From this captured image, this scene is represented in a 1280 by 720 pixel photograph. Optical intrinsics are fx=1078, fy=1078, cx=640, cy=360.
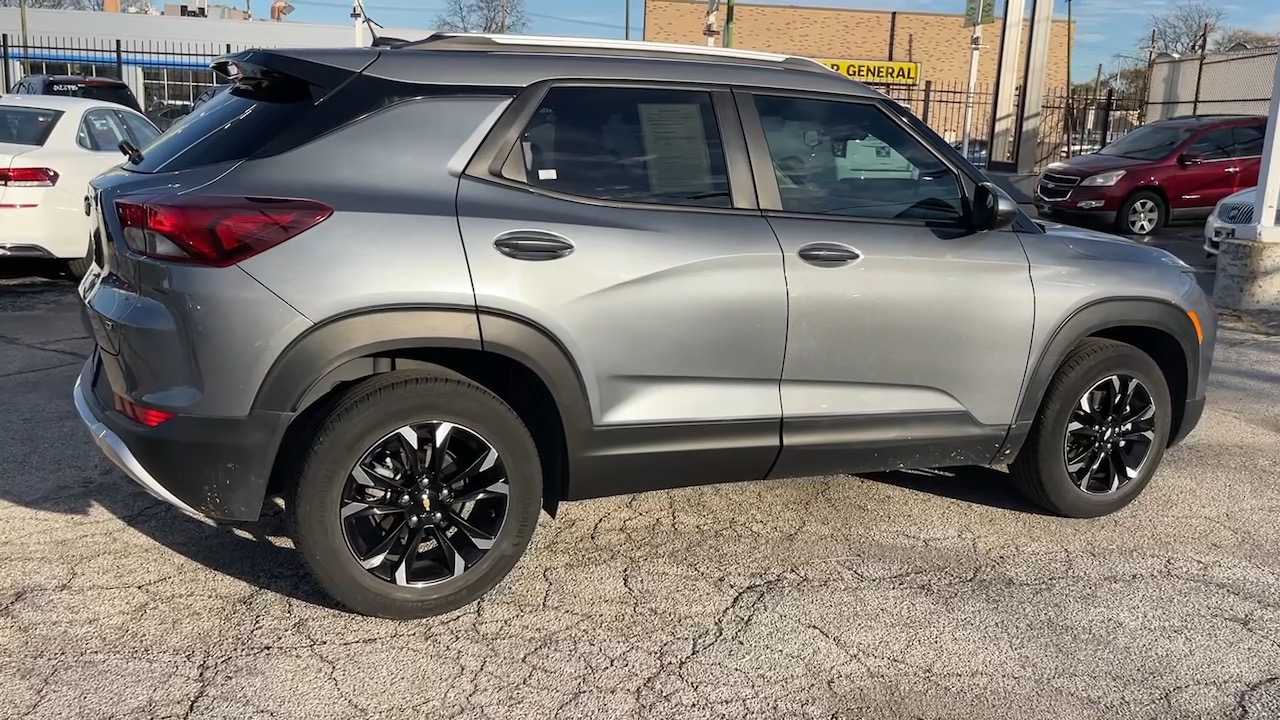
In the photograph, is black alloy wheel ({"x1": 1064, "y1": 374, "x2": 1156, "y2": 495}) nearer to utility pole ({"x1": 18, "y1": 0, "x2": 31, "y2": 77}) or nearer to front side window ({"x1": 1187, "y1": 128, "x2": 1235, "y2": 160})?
front side window ({"x1": 1187, "y1": 128, "x2": 1235, "y2": 160})

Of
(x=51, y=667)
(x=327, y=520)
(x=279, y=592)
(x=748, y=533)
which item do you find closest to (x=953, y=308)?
(x=748, y=533)

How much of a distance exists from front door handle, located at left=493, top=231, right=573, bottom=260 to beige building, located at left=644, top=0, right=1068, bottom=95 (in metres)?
49.5

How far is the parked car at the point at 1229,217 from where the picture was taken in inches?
408

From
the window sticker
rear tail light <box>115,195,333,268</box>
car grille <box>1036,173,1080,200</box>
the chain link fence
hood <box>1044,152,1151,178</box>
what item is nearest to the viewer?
rear tail light <box>115,195,333,268</box>

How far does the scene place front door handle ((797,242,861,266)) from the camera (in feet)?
12.3

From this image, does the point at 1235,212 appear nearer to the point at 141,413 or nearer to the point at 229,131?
the point at 229,131

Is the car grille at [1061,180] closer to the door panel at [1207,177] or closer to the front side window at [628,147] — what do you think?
the door panel at [1207,177]

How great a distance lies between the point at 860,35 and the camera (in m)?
55.3

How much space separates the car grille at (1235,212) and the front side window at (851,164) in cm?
762

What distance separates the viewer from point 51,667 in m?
3.14

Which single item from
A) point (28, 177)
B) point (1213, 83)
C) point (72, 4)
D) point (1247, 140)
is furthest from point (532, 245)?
point (72, 4)

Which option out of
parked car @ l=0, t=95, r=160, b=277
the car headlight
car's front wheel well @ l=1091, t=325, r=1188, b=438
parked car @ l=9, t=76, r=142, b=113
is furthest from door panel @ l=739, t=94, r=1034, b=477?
parked car @ l=9, t=76, r=142, b=113

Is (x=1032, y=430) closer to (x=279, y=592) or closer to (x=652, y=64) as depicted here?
(x=652, y=64)

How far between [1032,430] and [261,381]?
2.97m
